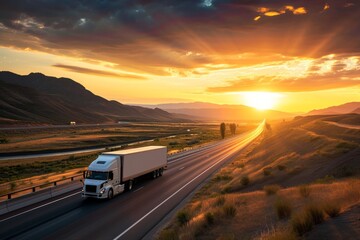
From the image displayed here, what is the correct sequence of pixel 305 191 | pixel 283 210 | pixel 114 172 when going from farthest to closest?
pixel 114 172
pixel 305 191
pixel 283 210

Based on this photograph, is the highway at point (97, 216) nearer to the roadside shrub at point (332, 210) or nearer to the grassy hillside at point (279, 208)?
the grassy hillside at point (279, 208)

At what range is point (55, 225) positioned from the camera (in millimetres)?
20781

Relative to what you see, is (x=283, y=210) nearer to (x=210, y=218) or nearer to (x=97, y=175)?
(x=210, y=218)

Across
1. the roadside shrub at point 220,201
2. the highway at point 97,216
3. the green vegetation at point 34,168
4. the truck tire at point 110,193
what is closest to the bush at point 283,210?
the roadside shrub at point 220,201

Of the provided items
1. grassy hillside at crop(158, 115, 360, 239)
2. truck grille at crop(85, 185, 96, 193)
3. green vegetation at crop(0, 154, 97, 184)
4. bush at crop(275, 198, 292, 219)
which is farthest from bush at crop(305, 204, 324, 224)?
green vegetation at crop(0, 154, 97, 184)

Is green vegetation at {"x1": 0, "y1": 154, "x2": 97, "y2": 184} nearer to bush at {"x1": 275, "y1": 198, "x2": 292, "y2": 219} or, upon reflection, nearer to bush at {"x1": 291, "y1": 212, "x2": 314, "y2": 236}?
bush at {"x1": 275, "y1": 198, "x2": 292, "y2": 219}

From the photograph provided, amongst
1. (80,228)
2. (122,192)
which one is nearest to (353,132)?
(122,192)

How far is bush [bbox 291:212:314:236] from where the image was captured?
11141 millimetres

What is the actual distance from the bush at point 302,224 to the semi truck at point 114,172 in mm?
19069

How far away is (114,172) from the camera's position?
29188 mm

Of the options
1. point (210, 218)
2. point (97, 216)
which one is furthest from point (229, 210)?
point (97, 216)

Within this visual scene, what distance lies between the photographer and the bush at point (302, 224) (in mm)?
11141

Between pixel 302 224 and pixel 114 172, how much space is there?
20.4 metres

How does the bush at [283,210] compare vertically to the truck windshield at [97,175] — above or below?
above
